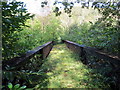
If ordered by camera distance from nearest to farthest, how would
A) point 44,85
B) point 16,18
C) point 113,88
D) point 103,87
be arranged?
point 16,18
point 113,88
point 103,87
point 44,85

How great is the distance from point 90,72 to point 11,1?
2.93 meters

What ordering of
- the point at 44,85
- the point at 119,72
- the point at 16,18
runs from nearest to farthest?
the point at 16,18 < the point at 119,72 < the point at 44,85

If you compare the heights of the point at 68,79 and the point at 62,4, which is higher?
the point at 62,4

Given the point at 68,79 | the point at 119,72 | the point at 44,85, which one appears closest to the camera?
the point at 119,72

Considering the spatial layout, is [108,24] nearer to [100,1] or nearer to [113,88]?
[100,1]

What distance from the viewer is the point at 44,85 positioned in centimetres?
247

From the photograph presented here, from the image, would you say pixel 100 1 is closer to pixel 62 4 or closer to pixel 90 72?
pixel 62 4

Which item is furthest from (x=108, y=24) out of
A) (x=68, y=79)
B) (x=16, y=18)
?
(x=16, y=18)

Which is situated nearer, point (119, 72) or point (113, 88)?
point (119, 72)

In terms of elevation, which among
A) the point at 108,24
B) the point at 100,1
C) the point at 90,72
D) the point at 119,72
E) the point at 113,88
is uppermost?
the point at 100,1

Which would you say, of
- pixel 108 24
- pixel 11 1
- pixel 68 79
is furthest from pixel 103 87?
pixel 11 1

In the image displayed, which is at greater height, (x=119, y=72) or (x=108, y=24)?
(x=108, y=24)

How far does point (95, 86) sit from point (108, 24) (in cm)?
192

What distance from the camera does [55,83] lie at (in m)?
2.62
